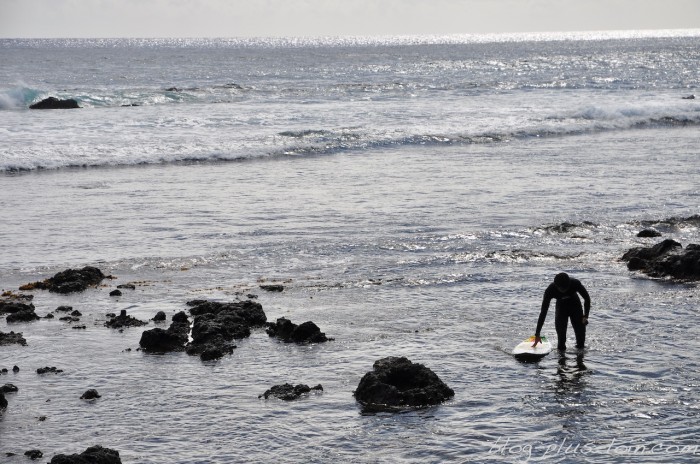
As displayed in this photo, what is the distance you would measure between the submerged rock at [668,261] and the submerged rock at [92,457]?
37.1 feet

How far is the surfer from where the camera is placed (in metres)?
13.2

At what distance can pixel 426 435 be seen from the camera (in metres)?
10.4

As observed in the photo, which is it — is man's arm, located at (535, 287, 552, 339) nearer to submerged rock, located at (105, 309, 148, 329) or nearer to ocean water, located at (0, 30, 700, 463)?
ocean water, located at (0, 30, 700, 463)

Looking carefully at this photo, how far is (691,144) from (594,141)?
4.05m

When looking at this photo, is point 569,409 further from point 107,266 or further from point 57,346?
point 107,266

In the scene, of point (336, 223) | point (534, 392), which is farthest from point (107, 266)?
point (534, 392)

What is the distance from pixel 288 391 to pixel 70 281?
684 centimetres

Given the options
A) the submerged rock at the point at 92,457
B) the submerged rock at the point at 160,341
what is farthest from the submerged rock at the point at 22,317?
the submerged rock at the point at 92,457

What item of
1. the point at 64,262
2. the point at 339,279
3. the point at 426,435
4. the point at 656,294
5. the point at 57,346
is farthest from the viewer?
the point at 64,262

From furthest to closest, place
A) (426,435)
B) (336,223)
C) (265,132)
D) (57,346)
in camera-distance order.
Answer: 1. (265,132)
2. (336,223)
3. (57,346)
4. (426,435)

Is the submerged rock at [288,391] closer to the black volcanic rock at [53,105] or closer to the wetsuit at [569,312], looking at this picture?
the wetsuit at [569,312]

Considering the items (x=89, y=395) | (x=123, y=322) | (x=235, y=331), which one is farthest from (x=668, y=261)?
(x=89, y=395)

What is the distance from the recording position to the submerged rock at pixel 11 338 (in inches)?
539

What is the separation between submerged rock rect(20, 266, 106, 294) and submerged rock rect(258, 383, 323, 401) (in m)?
6.41
